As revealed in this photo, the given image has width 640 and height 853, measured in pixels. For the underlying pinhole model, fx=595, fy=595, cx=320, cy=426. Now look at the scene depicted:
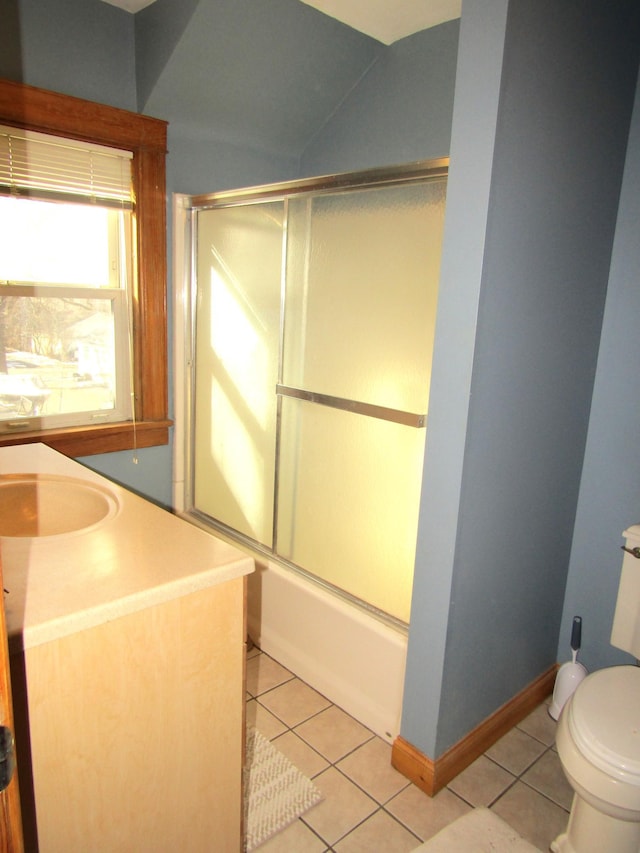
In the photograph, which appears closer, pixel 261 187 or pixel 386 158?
pixel 261 187

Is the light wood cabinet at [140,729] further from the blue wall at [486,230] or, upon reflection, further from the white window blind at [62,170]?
the white window blind at [62,170]

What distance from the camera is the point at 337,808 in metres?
1.67

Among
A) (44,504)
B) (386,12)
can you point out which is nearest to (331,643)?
(44,504)

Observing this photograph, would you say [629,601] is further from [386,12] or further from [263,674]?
[386,12]

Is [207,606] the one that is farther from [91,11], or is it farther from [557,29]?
[91,11]

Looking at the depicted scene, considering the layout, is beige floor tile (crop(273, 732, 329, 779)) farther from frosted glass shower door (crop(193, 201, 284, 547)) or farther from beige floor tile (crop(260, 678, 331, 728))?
frosted glass shower door (crop(193, 201, 284, 547))

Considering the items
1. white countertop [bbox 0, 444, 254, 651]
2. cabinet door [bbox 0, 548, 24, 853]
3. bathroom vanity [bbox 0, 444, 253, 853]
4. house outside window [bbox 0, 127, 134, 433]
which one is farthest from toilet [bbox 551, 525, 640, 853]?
house outside window [bbox 0, 127, 134, 433]

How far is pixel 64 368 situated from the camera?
2430 millimetres

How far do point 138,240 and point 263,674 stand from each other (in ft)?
5.90

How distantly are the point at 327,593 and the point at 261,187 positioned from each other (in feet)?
4.94

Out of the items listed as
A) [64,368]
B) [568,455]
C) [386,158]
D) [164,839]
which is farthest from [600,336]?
[64,368]

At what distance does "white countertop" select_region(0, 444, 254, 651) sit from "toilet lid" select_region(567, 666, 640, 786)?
0.91m

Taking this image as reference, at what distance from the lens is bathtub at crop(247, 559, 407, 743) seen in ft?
6.21

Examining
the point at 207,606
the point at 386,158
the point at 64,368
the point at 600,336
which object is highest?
the point at 386,158
